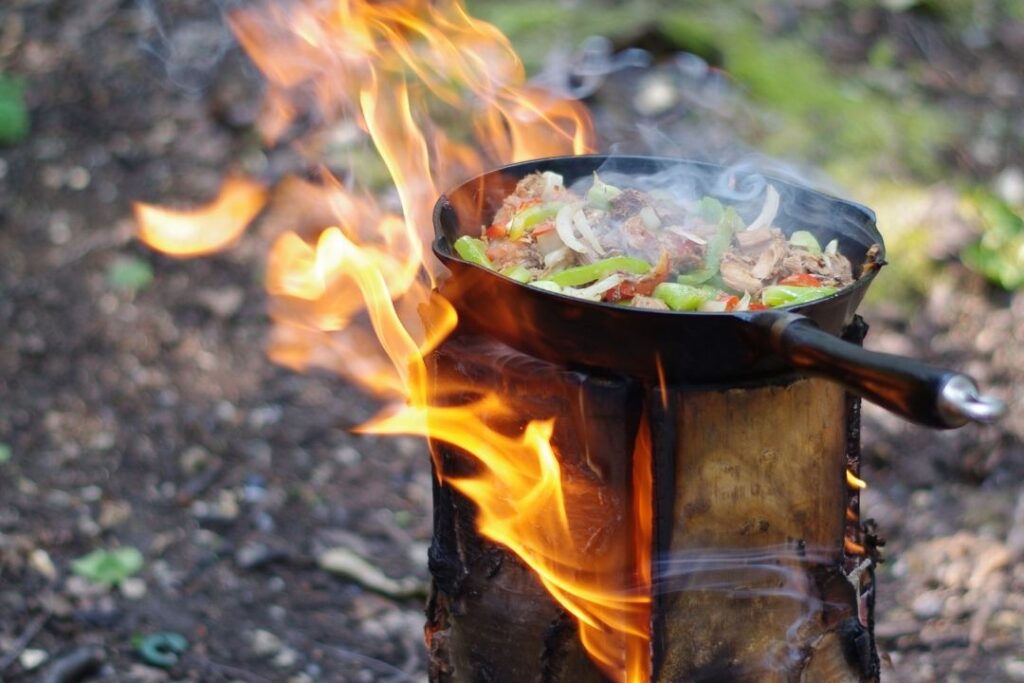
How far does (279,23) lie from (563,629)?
546cm

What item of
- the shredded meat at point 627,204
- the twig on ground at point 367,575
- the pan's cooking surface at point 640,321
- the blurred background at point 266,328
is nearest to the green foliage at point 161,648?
the blurred background at point 266,328

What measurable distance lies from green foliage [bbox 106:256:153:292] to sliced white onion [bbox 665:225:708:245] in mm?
4238

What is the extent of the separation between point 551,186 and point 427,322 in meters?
0.58

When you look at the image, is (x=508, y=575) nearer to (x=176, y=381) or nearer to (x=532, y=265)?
(x=532, y=265)

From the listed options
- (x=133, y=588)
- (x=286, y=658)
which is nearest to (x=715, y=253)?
(x=286, y=658)

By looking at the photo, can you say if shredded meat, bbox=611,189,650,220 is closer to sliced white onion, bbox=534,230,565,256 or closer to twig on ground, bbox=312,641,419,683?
sliced white onion, bbox=534,230,565,256

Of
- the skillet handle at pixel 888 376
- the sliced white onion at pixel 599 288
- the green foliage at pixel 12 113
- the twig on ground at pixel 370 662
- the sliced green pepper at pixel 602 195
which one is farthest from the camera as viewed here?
the green foliage at pixel 12 113

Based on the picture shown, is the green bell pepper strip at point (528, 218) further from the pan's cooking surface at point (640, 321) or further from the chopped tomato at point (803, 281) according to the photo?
the chopped tomato at point (803, 281)

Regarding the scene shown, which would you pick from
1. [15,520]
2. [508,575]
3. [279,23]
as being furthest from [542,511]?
[279,23]

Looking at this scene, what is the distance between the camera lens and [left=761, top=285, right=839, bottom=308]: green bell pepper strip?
252cm

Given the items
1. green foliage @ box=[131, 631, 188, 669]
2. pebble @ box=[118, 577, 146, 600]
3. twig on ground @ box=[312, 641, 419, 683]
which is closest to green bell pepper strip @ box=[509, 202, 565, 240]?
twig on ground @ box=[312, 641, 419, 683]

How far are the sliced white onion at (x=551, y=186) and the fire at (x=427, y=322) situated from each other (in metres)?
0.41

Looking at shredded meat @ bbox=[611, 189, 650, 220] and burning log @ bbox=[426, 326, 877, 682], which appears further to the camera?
shredded meat @ bbox=[611, 189, 650, 220]

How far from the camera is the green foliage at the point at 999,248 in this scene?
6000 millimetres
